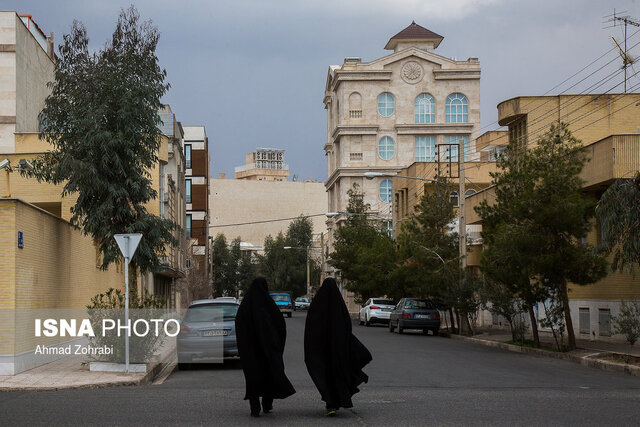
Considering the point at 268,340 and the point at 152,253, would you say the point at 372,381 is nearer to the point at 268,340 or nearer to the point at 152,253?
the point at 268,340

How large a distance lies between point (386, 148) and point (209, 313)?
7322 cm

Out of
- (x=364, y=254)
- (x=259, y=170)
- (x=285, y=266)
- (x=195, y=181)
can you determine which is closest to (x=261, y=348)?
(x=364, y=254)

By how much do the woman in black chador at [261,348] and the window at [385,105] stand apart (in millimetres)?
81831

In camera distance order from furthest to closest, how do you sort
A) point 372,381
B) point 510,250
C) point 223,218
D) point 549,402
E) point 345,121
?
point 223,218 < point 345,121 < point 510,250 < point 372,381 < point 549,402

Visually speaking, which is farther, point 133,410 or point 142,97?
point 142,97

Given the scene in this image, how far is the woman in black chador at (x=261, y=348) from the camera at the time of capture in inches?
451

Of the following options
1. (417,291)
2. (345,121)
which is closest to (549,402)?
(417,291)

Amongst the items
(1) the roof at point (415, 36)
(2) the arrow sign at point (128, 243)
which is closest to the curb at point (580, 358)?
(2) the arrow sign at point (128, 243)

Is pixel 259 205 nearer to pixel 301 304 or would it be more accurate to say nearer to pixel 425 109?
pixel 301 304

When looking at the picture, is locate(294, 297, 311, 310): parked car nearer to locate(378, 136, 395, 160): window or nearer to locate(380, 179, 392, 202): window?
locate(380, 179, 392, 202): window

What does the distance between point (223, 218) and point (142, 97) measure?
120 m

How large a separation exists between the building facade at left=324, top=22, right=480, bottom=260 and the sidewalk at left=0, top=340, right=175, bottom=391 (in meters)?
71.5

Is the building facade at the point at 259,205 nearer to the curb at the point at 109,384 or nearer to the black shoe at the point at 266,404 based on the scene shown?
the curb at the point at 109,384

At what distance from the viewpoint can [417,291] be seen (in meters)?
42.9
